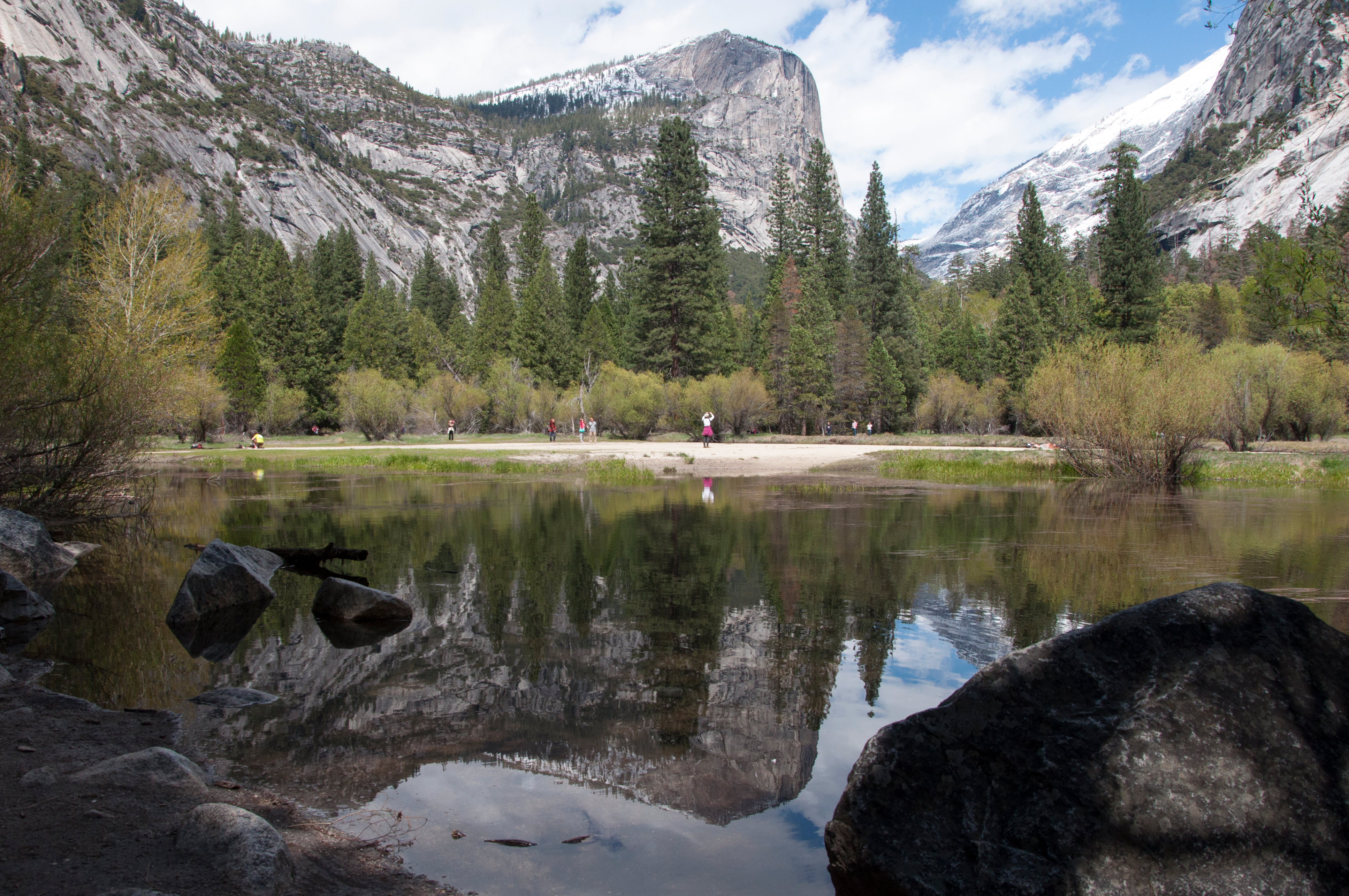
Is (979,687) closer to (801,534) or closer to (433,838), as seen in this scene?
(433,838)

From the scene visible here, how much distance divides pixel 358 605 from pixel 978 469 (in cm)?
2577

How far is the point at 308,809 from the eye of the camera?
4.69 metres

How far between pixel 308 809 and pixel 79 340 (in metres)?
16.1

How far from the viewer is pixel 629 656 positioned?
7.81 m

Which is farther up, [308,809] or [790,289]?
[790,289]

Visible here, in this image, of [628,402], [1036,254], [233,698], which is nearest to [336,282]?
[628,402]

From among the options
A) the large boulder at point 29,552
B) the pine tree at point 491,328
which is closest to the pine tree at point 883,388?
the pine tree at point 491,328

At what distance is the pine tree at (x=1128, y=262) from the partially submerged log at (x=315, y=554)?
6059 cm

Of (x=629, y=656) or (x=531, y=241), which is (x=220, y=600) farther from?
(x=531, y=241)

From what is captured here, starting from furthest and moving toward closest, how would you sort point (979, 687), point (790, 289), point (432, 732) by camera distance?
point (790, 289) → point (432, 732) → point (979, 687)

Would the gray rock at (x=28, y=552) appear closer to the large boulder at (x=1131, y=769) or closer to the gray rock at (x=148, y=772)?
the gray rock at (x=148, y=772)

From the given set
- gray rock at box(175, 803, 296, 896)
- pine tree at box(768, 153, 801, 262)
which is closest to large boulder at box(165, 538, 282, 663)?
gray rock at box(175, 803, 296, 896)

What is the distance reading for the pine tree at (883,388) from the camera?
211ft

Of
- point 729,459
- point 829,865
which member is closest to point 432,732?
point 829,865
